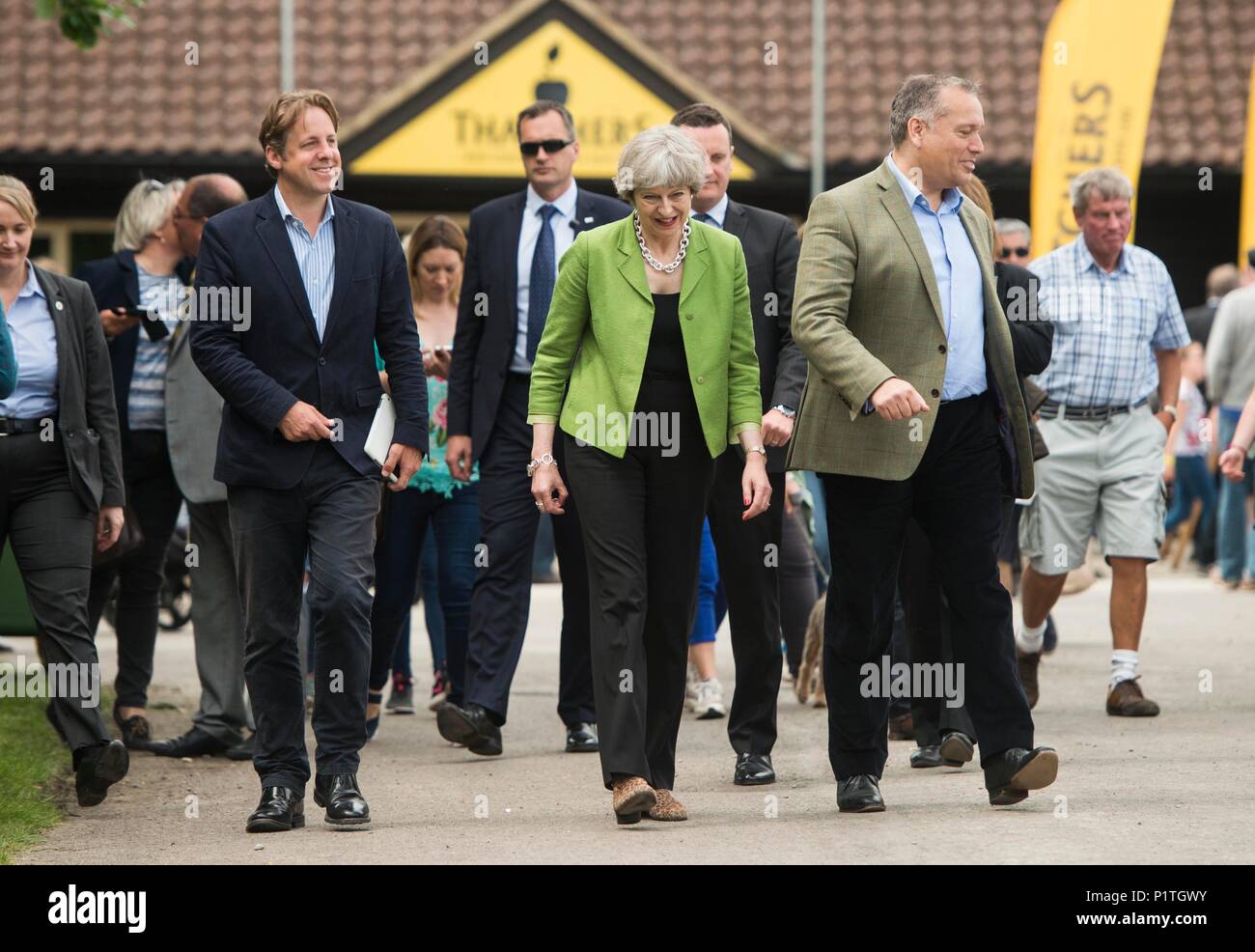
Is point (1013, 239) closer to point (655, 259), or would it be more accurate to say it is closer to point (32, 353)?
point (655, 259)

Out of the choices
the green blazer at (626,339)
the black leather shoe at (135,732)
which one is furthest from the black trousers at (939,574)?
the black leather shoe at (135,732)

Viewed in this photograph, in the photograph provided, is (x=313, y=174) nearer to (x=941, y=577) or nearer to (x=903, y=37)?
(x=941, y=577)

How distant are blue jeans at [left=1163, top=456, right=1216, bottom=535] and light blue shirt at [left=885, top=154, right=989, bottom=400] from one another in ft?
36.3

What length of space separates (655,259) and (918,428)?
99 cm

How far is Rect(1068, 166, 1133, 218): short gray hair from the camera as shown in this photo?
29.9 feet

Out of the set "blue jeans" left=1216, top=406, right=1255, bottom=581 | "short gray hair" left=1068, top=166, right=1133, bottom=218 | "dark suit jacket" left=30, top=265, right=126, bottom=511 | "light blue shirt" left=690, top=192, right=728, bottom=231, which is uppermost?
"short gray hair" left=1068, top=166, right=1133, bottom=218

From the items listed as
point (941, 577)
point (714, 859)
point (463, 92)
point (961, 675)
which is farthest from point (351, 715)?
point (463, 92)

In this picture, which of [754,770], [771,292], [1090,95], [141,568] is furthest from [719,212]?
[1090,95]

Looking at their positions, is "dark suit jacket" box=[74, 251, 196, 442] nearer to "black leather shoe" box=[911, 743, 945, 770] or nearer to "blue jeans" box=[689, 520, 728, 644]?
"blue jeans" box=[689, 520, 728, 644]

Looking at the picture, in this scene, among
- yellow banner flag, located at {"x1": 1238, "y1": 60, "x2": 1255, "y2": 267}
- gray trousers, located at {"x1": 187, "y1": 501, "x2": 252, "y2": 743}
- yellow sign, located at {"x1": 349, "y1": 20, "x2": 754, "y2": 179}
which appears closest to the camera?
gray trousers, located at {"x1": 187, "y1": 501, "x2": 252, "y2": 743}

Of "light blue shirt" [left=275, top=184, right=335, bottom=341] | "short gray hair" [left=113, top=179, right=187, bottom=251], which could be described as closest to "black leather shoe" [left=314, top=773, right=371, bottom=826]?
"light blue shirt" [left=275, top=184, right=335, bottom=341]

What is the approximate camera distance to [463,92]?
71.2 ft

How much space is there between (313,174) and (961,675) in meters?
3.11

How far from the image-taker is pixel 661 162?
6.51 metres
